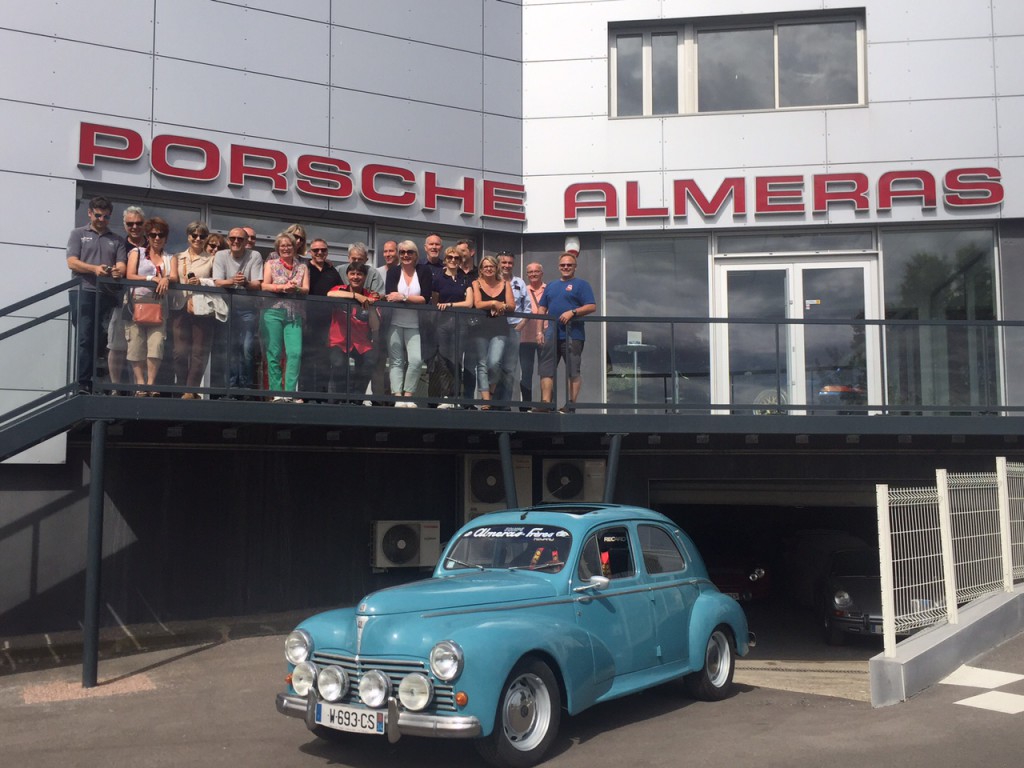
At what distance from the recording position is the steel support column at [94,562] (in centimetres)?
982

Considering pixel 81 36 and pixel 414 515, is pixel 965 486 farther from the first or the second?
pixel 81 36

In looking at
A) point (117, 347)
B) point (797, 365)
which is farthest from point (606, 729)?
point (797, 365)

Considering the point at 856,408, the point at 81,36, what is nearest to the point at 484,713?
the point at 856,408

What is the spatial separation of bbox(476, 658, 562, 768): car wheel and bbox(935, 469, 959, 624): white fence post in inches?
173

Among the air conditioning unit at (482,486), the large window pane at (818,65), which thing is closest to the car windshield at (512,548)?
the air conditioning unit at (482,486)

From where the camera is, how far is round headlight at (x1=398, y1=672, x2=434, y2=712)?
6.62 meters

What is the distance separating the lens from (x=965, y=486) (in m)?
10.2

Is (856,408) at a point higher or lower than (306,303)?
lower

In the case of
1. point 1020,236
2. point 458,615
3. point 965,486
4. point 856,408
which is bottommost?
point 458,615

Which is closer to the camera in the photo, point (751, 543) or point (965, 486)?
point (965, 486)

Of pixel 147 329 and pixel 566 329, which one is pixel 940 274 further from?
pixel 147 329

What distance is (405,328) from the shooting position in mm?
11141

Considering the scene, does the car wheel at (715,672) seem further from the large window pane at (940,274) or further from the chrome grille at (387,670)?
the large window pane at (940,274)

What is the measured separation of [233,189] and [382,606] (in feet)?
27.8
